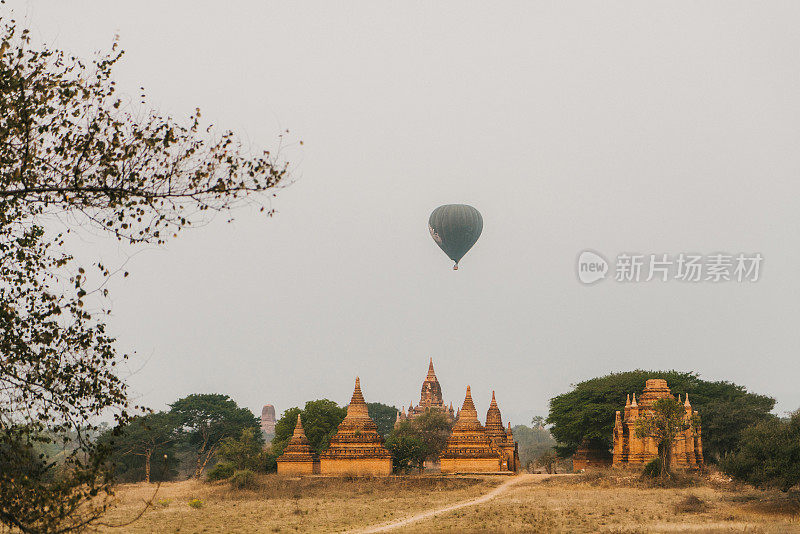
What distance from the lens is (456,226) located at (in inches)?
2884

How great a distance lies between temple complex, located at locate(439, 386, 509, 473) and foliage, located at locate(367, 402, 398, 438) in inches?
2307

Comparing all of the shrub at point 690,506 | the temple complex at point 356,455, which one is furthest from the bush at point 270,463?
the shrub at point 690,506

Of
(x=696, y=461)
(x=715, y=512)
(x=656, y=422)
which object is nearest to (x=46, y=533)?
A: (x=715, y=512)

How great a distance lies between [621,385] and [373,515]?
3996 cm

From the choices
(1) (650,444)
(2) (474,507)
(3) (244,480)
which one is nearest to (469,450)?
(1) (650,444)

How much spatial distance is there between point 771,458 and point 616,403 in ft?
118

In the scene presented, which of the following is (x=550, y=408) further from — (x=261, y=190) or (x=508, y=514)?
(x=261, y=190)

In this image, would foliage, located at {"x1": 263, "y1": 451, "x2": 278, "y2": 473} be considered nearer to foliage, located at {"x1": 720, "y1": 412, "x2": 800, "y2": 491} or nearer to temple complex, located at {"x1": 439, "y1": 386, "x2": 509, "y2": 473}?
temple complex, located at {"x1": 439, "y1": 386, "x2": 509, "y2": 473}

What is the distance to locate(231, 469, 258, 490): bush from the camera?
4919 centimetres

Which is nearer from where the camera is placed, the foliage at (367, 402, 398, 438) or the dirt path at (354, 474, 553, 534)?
the dirt path at (354, 474, 553, 534)

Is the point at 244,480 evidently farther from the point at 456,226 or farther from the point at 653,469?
the point at 456,226

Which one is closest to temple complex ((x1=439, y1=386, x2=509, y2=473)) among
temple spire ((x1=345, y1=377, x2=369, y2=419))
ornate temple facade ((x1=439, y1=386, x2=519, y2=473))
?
ornate temple facade ((x1=439, y1=386, x2=519, y2=473))

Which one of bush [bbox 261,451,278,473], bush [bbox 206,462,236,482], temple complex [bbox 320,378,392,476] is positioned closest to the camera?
temple complex [bbox 320,378,392,476]

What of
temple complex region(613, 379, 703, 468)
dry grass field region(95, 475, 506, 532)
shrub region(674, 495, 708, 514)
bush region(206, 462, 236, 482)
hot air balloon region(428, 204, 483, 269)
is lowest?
dry grass field region(95, 475, 506, 532)
